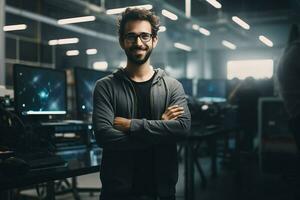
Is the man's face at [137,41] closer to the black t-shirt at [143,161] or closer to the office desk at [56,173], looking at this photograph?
the black t-shirt at [143,161]

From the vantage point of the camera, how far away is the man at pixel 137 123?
145 cm

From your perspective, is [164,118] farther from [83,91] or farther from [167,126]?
[83,91]

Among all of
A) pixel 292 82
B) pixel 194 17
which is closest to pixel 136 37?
pixel 292 82

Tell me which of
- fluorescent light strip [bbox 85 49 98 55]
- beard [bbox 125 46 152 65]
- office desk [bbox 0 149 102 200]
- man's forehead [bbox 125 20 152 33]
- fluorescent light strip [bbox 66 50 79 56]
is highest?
fluorescent light strip [bbox 85 49 98 55]

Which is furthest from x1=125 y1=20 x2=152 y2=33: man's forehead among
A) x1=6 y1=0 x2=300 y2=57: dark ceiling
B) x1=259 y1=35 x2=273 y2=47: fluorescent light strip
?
x1=259 y1=35 x2=273 y2=47: fluorescent light strip

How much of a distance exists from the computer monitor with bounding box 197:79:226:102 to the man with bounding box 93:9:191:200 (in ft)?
15.7

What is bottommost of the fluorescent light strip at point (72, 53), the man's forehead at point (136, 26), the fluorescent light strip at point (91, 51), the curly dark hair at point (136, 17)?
the man's forehead at point (136, 26)

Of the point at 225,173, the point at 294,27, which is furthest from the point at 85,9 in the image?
the point at 294,27

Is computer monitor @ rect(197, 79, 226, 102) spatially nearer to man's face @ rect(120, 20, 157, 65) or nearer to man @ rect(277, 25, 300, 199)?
man @ rect(277, 25, 300, 199)

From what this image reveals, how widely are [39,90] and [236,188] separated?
2.80 m

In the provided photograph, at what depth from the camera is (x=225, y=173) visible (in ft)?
17.9

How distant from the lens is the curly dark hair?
4.89 feet

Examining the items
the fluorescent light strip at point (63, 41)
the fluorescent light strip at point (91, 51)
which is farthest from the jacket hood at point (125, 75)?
the fluorescent light strip at point (91, 51)

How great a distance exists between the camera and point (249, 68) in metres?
13.8
